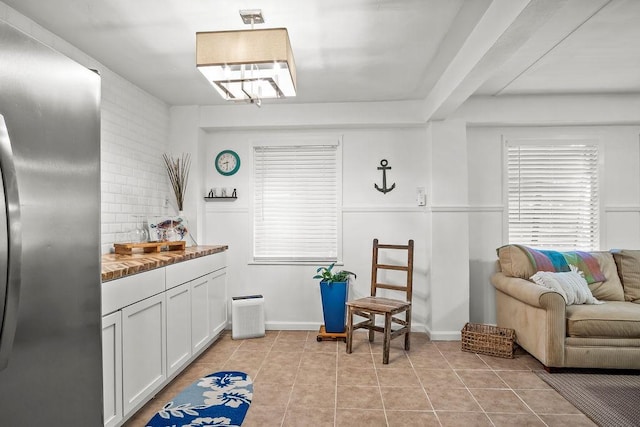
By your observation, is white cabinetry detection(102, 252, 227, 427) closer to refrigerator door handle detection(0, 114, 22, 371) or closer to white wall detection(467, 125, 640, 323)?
refrigerator door handle detection(0, 114, 22, 371)

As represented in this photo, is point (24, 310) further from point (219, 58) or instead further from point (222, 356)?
point (222, 356)

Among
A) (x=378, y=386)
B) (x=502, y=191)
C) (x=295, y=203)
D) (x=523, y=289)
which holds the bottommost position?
(x=378, y=386)

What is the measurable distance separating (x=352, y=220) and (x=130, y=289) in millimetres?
2564

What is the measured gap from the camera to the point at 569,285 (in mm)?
3340

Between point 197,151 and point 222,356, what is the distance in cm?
215

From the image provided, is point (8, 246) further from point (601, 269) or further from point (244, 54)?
point (601, 269)

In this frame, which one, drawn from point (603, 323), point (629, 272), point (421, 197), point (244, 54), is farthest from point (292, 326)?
point (629, 272)

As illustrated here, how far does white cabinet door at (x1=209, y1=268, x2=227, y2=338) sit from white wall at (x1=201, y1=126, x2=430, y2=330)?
252mm

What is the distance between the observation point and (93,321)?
1263mm

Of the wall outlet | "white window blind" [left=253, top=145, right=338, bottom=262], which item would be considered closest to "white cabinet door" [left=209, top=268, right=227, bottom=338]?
"white window blind" [left=253, top=145, right=338, bottom=262]

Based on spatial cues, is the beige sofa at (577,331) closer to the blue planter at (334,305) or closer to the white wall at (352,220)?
the white wall at (352,220)

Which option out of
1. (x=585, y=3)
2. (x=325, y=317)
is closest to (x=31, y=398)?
(x=585, y=3)

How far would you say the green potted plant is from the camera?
3.99m

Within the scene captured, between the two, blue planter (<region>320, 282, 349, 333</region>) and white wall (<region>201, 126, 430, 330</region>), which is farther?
white wall (<region>201, 126, 430, 330</region>)
